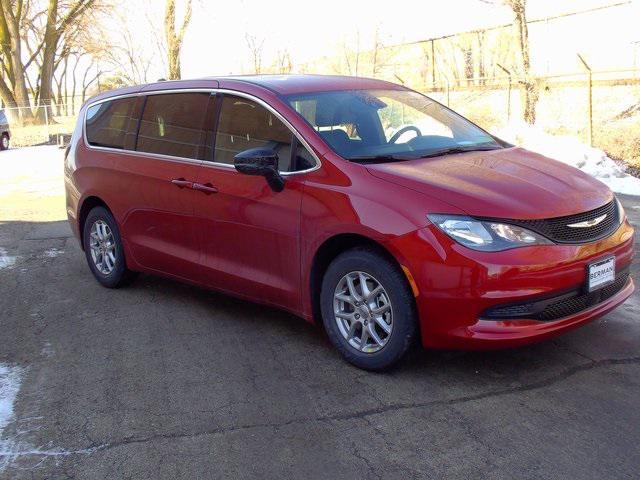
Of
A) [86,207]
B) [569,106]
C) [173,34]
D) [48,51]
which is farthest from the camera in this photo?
[48,51]

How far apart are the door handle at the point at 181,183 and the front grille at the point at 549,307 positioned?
2491 millimetres

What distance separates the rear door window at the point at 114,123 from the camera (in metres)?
6.15

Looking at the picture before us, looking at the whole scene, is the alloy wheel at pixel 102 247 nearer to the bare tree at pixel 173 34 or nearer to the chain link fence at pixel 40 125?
the bare tree at pixel 173 34

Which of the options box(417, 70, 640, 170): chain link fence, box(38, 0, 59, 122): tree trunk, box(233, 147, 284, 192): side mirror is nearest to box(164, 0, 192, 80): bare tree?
box(417, 70, 640, 170): chain link fence

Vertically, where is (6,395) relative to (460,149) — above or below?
below

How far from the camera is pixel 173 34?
19.0 metres

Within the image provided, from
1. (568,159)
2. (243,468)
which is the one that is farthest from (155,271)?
(568,159)

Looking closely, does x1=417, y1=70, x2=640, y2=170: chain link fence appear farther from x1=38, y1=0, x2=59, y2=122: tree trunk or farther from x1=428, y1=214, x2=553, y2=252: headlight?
x1=38, y1=0, x2=59, y2=122: tree trunk

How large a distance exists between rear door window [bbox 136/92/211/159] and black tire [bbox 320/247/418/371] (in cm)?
158

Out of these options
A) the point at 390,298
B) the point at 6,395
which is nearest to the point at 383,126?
the point at 390,298

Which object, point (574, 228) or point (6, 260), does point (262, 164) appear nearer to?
point (574, 228)

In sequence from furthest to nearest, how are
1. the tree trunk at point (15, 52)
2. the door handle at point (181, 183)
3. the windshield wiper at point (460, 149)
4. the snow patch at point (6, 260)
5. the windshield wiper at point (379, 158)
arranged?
the tree trunk at point (15, 52), the snow patch at point (6, 260), the door handle at point (181, 183), the windshield wiper at point (460, 149), the windshield wiper at point (379, 158)

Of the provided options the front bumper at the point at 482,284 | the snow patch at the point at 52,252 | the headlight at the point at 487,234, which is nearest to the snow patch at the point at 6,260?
the snow patch at the point at 52,252

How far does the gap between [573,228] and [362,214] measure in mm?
1180
